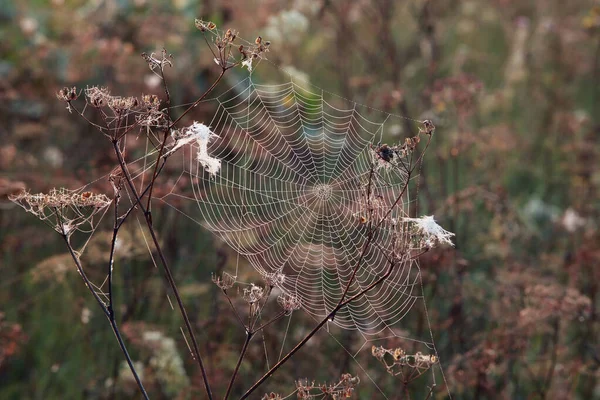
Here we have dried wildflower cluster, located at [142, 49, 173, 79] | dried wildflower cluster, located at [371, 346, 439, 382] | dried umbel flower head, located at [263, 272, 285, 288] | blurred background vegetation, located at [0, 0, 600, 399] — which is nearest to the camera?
dried wildflower cluster, located at [142, 49, 173, 79]

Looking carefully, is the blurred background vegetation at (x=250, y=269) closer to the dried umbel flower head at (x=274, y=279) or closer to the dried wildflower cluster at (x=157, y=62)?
the dried umbel flower head at (x=274, y=279)

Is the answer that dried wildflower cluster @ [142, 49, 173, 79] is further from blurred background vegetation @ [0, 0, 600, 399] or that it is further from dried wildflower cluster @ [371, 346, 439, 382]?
→ blurred background vegetation @ [0, 0, 600, 399]

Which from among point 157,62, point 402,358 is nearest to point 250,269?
point 402,358

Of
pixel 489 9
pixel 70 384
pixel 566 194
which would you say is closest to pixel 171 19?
pixel 70 384

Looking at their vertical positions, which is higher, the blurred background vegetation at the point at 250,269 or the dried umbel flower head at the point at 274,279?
the blurred background vegetation at the point at 250,269

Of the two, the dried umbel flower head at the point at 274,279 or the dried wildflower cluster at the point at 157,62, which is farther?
the dried umbel flower head at the point at 274,279

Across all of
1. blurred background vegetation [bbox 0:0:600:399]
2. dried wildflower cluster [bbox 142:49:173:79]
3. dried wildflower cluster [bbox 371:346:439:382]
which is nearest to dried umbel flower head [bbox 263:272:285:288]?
dried wildflower cluster [bbox 371:346:439:382]

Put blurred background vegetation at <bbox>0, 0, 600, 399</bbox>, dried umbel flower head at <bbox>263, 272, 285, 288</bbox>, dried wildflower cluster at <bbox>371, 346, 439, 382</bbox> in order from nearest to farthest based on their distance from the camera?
dried umbel flower head at <bbox>263, 272, 285, 288</bbox>, dried wildflower cluster at <bbox>371, 346, 439, 382</bbox>, blurred background vegetation at <bbox>0, 0, 600, 399</bbox>

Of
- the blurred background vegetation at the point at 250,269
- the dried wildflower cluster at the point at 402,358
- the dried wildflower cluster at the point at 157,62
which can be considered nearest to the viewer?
the dried wildflower cluster at the point at 157,62

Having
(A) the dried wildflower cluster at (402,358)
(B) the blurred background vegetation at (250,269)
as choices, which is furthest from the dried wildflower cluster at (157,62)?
(B) the blurred background vegetation at (250,269)
